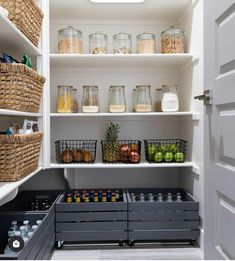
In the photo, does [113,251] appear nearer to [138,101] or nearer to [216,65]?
[138,101]

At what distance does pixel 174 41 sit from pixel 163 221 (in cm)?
121

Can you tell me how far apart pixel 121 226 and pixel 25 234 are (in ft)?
1.94

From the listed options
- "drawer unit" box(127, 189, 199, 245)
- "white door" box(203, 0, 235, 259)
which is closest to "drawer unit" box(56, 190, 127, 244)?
"drawer unit" box(127, 189, 199, 245)

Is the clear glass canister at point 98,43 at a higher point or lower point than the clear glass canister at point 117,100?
higher

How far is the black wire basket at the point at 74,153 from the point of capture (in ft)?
6.38

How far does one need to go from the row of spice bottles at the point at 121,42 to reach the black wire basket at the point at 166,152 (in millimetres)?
652

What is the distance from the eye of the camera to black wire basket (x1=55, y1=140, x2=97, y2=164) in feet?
6.38

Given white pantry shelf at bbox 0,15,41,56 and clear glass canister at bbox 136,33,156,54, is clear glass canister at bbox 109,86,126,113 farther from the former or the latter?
white pantry shelf at bbox 0,15,41,56

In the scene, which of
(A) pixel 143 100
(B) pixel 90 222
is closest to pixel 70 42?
(A) pixel 143 100

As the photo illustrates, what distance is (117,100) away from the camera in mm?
1988

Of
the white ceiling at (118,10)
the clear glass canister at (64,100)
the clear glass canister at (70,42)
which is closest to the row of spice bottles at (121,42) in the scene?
the clear glass canister at (70,42)

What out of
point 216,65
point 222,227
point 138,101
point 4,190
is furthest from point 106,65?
point 222,227

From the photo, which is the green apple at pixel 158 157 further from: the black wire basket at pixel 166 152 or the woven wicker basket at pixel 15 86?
the woven wicker basket at pixel 15 86

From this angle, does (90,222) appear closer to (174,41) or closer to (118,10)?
(174,41)
